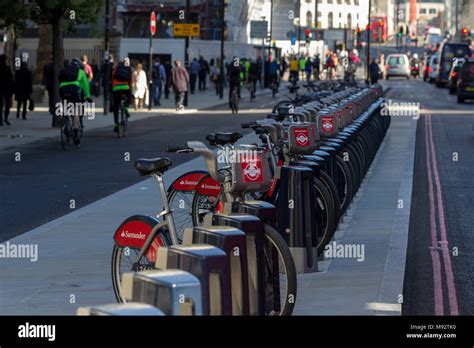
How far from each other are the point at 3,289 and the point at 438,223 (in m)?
6.33

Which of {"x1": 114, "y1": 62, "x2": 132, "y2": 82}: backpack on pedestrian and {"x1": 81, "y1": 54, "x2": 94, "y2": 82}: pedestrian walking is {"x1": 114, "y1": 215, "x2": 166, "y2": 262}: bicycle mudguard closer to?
{"x1": 114, "y1": 62, "x2": 132, "y2": 82}: backpack on pedestrian

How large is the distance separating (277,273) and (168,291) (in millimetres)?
2576

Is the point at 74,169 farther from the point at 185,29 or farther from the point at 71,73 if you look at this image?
the point at 185,29

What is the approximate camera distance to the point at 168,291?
18.1ft

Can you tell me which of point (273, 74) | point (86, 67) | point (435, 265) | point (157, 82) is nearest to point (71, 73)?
point (435, 265)

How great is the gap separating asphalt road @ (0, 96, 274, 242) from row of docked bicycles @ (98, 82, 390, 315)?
274 centimetres

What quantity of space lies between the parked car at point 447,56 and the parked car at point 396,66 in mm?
13444

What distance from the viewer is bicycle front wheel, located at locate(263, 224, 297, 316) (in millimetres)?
7934

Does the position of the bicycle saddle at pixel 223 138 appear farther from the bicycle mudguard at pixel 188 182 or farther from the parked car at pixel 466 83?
the parked car at pixel 466 83

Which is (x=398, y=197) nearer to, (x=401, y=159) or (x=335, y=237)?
(x=335, y=237)

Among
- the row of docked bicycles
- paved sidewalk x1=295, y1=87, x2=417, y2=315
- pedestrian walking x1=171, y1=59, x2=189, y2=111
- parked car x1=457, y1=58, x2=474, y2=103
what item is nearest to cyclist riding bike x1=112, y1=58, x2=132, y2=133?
paved sidewalk x1=295, y1=87, x2=417, y2=315
